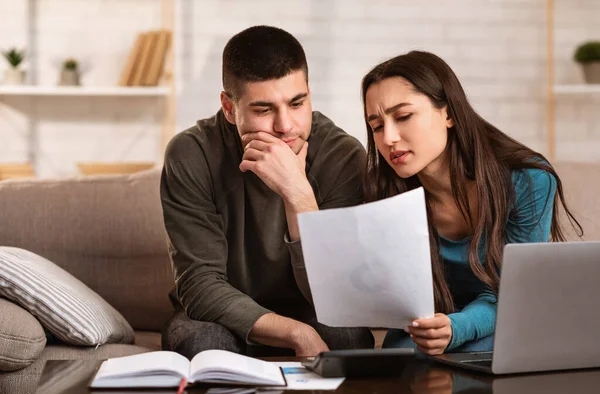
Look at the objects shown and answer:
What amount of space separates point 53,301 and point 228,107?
629 millimetres

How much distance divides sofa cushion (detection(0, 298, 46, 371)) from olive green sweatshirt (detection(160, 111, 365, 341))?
35cm

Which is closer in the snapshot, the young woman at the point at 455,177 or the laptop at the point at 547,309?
the laptop at the point at 547,309

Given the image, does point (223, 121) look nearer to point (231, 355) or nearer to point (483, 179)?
point (483, 179)

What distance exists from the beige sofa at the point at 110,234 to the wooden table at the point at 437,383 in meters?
1.06

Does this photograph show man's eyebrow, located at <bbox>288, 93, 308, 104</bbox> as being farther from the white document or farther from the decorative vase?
the decorative vase

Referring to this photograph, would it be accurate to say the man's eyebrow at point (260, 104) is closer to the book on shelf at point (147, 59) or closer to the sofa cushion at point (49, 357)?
the sofa cushion at point (49, 357)

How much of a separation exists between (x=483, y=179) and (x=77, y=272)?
1.28 metres

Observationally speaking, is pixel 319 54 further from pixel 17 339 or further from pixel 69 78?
pixel 17 339

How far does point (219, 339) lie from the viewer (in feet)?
6.11

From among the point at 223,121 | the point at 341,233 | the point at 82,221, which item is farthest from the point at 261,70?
the point at 82,221

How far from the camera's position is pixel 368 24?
3.96m

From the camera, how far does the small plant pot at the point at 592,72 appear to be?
3.82 meters

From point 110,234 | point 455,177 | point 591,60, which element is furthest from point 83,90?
point 591,60

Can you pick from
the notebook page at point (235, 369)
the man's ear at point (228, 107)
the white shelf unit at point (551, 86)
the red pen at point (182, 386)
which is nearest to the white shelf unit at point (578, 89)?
the white shelf unit at point (551, 86)
